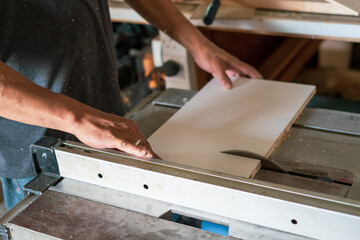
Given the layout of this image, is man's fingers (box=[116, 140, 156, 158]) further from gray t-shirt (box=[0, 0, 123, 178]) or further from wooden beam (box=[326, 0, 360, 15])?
wooden beam (box=[326, 0, 360, 15])

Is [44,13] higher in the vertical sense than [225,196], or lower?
higher

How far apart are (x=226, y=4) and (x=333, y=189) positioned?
1.00 metres

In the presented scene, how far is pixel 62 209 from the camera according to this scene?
0.99m

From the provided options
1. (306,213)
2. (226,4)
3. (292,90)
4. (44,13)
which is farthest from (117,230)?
(226,4)

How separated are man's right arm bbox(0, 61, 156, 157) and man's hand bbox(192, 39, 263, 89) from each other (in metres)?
0.52

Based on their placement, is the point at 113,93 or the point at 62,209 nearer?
the point at 62,209

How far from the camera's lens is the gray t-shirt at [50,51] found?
1.20 metres

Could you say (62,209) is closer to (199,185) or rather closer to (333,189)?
(199,185)

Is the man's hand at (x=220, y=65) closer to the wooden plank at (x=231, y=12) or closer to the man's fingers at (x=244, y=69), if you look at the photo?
the man's fingers at (x=244, y=69)

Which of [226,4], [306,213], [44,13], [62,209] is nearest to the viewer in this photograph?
[306,213]

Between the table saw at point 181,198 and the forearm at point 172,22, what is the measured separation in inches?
19.4

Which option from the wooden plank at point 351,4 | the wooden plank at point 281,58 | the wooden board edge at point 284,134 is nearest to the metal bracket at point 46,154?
the wooden board edge at point 284,134

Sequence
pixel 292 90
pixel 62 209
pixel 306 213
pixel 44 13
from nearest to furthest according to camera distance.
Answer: pixel 306 213 < pixel 62 209 < pixel 44 13 < pixel 292 90

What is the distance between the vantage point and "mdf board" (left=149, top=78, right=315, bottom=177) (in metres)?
1.11
